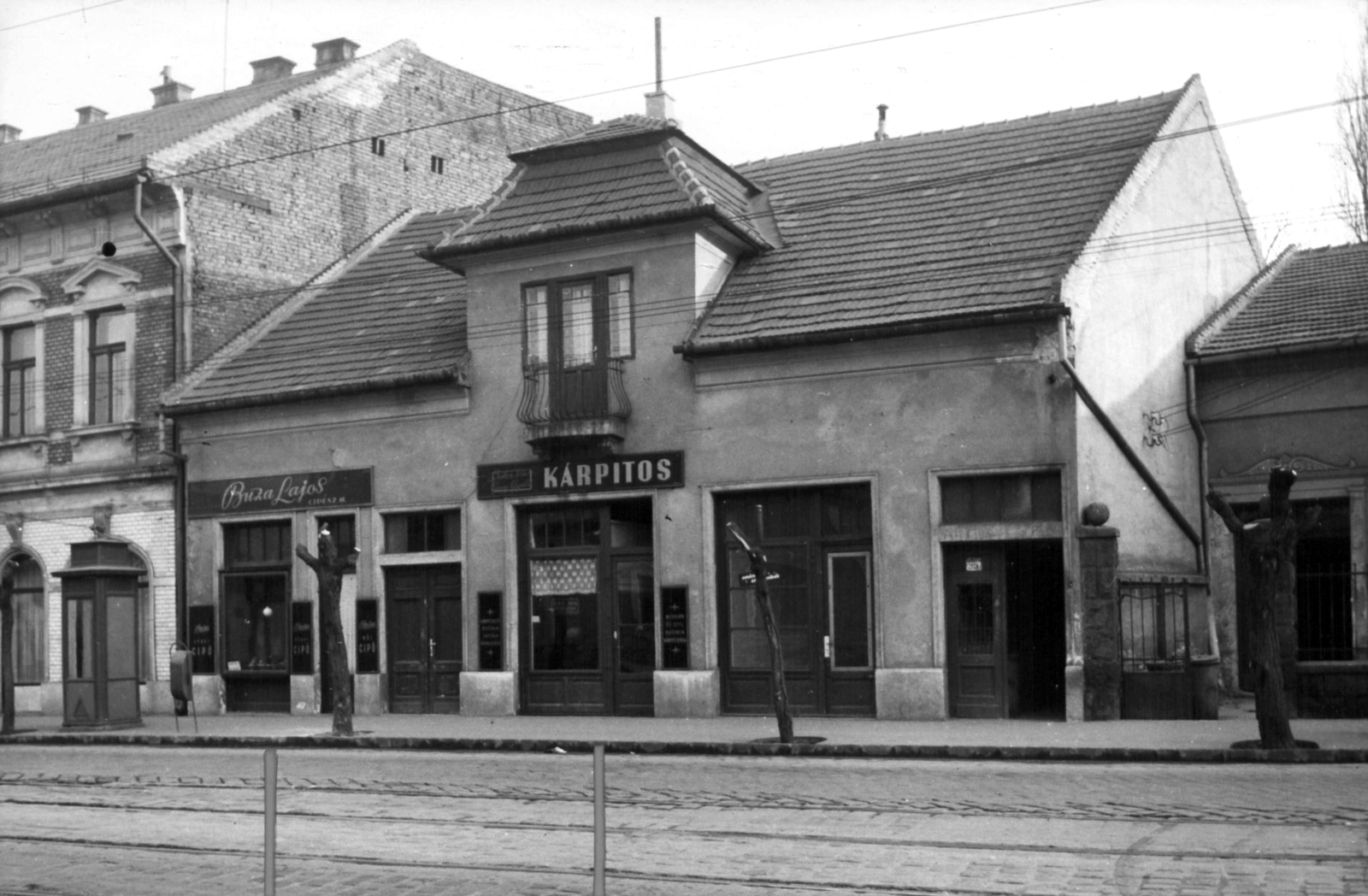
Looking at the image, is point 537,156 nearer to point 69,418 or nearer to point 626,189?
point 626,189

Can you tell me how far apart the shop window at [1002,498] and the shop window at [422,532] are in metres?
7.92

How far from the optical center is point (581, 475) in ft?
77.1

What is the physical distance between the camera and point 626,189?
78.6 ft

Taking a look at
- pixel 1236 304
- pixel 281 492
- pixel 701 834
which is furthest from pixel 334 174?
pixel 701 834

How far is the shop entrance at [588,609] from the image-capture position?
23.3 metres

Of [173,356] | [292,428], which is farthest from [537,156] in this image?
[173,356]

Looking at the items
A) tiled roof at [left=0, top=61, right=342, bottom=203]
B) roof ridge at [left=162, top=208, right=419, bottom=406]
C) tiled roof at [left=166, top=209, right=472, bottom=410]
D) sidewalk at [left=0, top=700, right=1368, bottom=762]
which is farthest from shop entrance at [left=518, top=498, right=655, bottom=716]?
tiled roof at [left=0, top=61, right=342, bottom=203]

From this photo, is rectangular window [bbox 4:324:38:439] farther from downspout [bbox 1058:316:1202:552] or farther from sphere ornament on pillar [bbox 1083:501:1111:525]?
sphere ornament on pillar [bbox 1083:501:1111:525]

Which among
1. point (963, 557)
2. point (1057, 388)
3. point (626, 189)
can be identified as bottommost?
point (963, 557)

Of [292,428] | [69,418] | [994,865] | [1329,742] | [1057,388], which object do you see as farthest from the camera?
[69,418]

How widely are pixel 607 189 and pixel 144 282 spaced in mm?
9449

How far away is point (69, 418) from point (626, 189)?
12018 millimetres

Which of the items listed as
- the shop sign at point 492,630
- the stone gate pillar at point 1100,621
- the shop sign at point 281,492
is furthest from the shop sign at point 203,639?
the stone gate pillar at point 1100,621

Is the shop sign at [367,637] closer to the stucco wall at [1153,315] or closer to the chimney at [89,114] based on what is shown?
the stucco wall at [1153,315]
